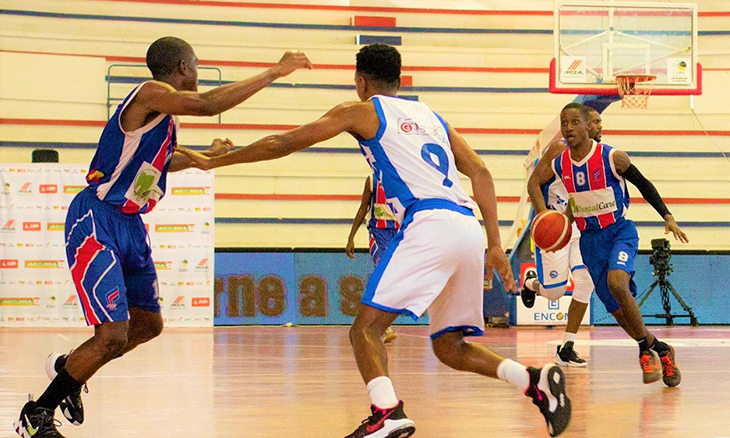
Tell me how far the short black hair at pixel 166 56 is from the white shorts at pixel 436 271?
1.26 metres

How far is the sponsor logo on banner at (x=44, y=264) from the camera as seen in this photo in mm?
12898

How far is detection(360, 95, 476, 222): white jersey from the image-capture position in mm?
4012

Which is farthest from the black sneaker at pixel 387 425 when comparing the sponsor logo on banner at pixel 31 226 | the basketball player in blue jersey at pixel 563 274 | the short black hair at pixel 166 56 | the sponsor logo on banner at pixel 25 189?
the sponsor logo on banner at pixel 25 189

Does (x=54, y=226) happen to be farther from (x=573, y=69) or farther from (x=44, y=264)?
(x=573, y=69)

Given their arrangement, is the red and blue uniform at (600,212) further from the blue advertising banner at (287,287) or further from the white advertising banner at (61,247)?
the white advertising banner at (61,247)

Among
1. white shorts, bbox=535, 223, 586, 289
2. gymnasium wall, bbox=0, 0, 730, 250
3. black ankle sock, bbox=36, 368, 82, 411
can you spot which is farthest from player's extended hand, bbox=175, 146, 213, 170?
gymnasium wall, bbox=0, 0, 730, 250

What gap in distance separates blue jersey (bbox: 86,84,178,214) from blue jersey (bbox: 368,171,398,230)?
17.5ft

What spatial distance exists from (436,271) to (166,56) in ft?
5.05

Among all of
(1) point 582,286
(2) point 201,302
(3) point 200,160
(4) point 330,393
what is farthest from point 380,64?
(2) point 201,302

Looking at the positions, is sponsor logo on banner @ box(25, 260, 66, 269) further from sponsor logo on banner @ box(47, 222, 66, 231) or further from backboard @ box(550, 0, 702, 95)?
backboard @ box(550, 0, 702, 95)

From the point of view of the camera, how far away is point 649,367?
6.25 meters

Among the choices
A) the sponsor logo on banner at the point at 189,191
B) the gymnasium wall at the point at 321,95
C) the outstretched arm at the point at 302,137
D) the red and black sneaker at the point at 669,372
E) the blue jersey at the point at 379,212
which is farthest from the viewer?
the gymnasium wall at the point at 321,95

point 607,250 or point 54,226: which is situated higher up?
point 54,226

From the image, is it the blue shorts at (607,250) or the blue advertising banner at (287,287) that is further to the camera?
the blue advertising banner at (287,287)
